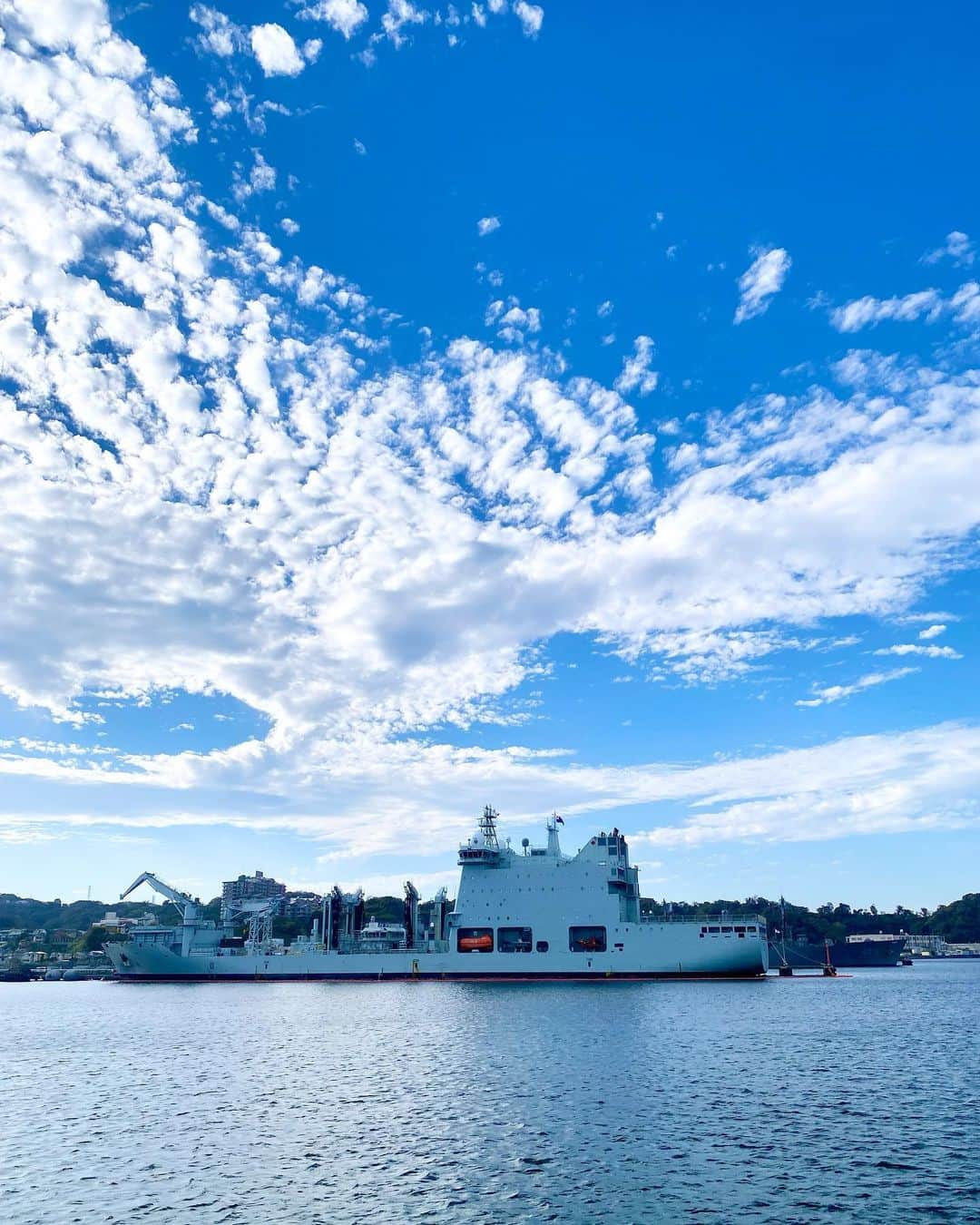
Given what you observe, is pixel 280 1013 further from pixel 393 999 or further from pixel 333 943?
pixel 333 943

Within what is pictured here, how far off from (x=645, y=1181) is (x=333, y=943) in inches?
3708

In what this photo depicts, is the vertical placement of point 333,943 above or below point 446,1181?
above

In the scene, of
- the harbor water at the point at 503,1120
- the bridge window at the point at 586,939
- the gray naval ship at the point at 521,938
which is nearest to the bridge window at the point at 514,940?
the gray naval ship at the point at 521,938

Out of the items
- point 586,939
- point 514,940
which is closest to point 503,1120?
point 586,939

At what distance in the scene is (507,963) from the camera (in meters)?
96.1

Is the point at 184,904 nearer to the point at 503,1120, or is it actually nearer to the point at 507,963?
the point at 507,963

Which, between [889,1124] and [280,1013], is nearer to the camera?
[889,1124]

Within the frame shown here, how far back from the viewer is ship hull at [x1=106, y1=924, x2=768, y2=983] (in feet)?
303

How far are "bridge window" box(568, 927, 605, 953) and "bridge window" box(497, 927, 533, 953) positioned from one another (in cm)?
488

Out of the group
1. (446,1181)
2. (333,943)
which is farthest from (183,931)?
(446,1181)

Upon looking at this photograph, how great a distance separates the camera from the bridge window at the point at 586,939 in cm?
9419

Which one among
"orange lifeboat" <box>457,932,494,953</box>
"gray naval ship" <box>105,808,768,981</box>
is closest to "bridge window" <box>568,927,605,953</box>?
"gray naval ship" <box>105,808,768,981</box>

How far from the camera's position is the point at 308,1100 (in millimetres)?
36312

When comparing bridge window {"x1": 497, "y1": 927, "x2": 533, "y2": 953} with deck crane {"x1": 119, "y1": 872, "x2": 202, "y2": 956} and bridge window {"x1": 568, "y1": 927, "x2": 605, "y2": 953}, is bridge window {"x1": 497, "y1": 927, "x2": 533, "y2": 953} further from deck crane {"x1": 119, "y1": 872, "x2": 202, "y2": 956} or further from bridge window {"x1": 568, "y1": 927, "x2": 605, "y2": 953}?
deck crane {"x1": 119, "y1": 872, "x2": 202, "y2": 956}
